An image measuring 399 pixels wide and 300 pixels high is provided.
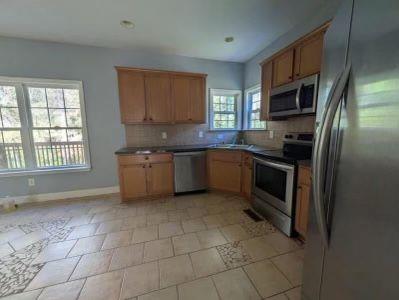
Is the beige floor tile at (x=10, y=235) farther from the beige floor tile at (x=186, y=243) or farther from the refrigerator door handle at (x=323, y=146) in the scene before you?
the refrigerator door handle at (x=323, y=146)

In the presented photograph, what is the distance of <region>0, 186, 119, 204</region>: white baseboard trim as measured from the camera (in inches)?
121

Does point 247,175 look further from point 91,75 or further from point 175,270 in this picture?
point 91,75


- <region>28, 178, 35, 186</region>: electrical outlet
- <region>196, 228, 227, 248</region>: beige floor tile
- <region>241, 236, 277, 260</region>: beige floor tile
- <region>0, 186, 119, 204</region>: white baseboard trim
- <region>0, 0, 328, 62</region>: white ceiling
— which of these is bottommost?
<region>241, 236, 277, 260</region>: beige floor tile

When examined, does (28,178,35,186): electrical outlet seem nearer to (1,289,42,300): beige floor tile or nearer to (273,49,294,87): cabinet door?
(1,289,42,300): beige floor tile

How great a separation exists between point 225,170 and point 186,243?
1570mm

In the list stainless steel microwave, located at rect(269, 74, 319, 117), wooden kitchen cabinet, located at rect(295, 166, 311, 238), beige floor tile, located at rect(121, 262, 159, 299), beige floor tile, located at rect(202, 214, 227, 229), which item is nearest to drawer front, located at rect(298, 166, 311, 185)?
wooden kitchen cabinet, located at rect(295, 166, 311, 238)

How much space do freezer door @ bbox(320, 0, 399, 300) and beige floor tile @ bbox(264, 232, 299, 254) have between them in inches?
45.0

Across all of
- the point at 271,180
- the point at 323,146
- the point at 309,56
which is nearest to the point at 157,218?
the point at 271,180

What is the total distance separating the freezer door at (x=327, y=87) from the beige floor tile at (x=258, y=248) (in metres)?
0.67

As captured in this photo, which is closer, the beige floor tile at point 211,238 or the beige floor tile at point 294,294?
the beige floor tile at point 294,294

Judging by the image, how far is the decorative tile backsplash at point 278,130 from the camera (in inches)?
95.4

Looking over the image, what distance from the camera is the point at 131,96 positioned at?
3.11 meters

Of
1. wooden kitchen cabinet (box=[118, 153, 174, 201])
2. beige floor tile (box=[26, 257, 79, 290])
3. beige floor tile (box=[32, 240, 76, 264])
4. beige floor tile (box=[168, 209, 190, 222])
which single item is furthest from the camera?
wooden kitchen cabinet (box=[118, 153, 174, 201])

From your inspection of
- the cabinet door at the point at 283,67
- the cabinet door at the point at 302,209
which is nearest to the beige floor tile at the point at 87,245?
the cabinet door at the point at 302,209
